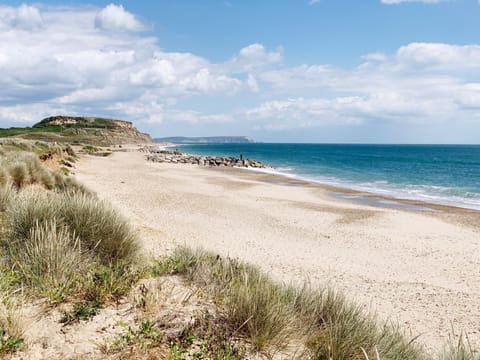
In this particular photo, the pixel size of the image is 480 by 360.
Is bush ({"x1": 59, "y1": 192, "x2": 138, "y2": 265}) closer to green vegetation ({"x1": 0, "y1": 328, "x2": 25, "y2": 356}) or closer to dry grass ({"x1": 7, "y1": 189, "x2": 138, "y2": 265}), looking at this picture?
dry grass ({"x1": 7, "y1": 189, "x2": 138, "y2": 265})

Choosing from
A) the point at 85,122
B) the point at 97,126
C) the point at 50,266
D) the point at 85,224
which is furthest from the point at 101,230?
the point at 85,122

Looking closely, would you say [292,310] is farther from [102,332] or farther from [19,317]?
[19,317]

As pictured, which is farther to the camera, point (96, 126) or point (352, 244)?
point (96, 126)

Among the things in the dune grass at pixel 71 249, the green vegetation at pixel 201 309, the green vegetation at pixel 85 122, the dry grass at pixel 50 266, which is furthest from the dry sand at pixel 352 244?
the green vegetation at pixel 85 122

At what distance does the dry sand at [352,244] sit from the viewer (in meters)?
7.55

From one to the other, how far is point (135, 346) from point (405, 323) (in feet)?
17.4

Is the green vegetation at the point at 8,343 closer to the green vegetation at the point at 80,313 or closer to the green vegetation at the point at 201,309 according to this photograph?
the green vegetation at the point at 201,309

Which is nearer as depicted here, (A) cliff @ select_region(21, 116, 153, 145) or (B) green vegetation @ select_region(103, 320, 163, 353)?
(B) green vegetation @ select_region(103, 320, 163, 353)

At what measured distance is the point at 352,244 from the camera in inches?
484

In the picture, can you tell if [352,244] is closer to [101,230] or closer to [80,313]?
[101,230]

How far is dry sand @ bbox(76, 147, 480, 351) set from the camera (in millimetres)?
7547

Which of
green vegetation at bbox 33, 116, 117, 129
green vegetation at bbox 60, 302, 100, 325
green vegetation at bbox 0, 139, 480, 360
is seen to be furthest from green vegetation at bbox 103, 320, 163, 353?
green vegetation at bbox 33, 116, 117, 129

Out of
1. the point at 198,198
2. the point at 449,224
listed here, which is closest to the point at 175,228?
the point at 198,198

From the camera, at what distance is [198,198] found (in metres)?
20.0
